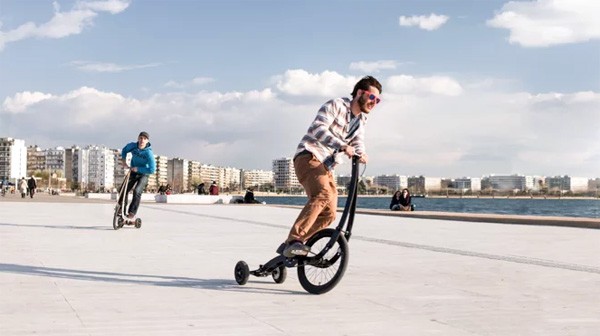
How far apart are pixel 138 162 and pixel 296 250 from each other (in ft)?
29.2

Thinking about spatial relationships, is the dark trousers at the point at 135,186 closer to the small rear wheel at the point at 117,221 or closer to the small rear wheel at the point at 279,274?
the small rear wheel at the point at 117,221

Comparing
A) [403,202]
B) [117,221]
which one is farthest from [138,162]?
[403,202]

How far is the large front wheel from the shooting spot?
606 centimetres

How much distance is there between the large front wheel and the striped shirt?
25.9 inches

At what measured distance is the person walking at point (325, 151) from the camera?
20.5 ft

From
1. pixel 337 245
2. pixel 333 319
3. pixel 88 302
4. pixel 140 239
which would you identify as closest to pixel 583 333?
pixel 333 319

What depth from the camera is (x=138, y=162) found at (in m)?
14.5

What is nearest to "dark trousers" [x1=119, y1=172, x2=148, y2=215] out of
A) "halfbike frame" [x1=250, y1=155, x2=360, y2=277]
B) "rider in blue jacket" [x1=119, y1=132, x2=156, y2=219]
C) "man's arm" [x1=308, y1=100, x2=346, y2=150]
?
"rider in blue jacket" [x1=119, y1=132, x2=156, y2=219]

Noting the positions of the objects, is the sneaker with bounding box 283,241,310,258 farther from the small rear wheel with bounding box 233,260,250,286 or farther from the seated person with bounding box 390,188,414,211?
the seated person with bounding box 390,188,414,211

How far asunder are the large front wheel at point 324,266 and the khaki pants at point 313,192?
0.43 ft

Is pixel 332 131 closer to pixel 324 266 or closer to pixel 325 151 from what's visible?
pixel 325 151

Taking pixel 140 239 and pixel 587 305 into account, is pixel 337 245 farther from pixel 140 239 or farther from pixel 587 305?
pixel 140 239

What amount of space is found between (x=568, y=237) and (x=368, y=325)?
10903mm

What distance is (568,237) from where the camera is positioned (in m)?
14.4
